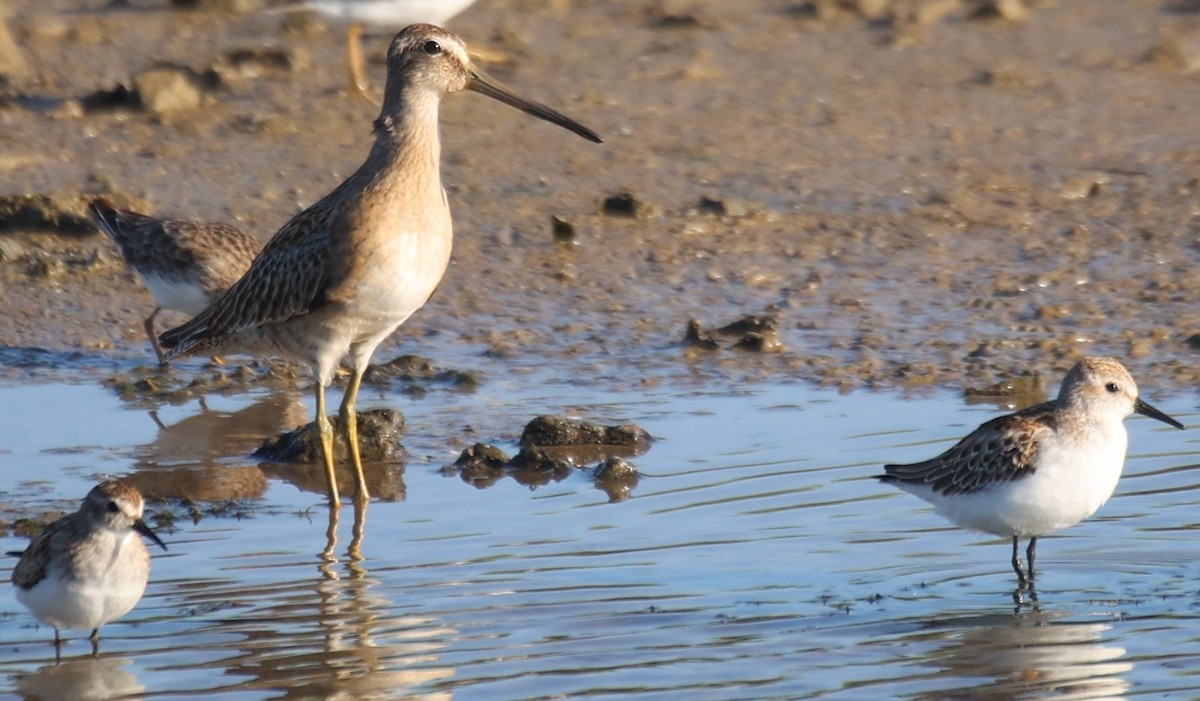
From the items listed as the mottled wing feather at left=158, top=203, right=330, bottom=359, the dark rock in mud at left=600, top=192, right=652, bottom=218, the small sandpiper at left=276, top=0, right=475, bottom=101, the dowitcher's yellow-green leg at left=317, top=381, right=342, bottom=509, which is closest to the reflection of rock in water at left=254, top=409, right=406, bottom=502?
the dowitcher's yellow-green leg at left=317, top=381, right=342, bottom=509

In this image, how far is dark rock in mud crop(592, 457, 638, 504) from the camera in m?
8.96

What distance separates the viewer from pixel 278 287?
367 inches

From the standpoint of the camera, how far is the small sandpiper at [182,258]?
1127 cm

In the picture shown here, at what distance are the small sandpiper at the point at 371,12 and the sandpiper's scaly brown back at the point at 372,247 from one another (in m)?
6.05

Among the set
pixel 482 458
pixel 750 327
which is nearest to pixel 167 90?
pixel 750 327

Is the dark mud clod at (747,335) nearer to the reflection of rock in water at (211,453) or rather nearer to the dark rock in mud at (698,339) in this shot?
the dark rock in mud at (698,339)

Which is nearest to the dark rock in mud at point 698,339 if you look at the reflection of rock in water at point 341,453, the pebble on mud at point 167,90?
the reflection of rock in water at point 341,453

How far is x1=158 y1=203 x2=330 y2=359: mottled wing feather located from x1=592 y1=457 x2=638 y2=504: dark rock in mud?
144cm

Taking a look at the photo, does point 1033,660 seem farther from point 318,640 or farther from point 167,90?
point 167,90

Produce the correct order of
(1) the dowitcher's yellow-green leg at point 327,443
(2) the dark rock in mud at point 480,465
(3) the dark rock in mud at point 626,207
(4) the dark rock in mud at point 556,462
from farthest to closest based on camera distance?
(3) the dark rock in mud at point 626,207 → (2) the dark rock in mud at point 480,465 → (4) the dark rock in mud at point 556,462 → (1) the dowitcher's yellow-green leg at point 327,443

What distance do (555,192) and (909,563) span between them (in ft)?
20.3

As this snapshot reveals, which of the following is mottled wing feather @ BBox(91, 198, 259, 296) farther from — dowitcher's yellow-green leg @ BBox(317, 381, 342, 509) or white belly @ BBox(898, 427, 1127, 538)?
white belly @ BBox(898, 427, 1127, 538)

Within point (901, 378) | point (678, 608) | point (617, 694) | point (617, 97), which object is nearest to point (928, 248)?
point (901, 378)

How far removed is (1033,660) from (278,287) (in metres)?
3.96
